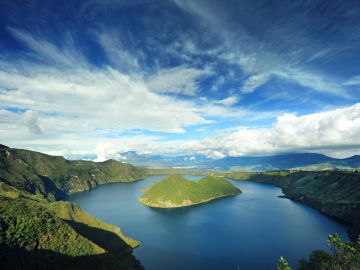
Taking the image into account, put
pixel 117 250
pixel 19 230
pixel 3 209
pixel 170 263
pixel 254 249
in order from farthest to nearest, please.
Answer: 1. pixel 254 249
2. pixel 117 250
3. pixel 170 263
4. pixel 3 209
5. pixel 19 230

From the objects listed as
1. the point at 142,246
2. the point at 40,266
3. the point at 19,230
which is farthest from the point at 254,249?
the point at 19,230

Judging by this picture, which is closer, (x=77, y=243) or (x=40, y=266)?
(x=40, y=266)

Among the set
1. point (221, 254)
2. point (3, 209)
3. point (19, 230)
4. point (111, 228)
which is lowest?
point (221, 254)

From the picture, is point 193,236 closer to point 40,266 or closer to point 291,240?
point 291,240

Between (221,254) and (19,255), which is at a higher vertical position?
(19,255)

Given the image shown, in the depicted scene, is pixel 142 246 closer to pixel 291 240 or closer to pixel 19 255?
pixel 19 255

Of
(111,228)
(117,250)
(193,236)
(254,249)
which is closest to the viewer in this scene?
(117,250)

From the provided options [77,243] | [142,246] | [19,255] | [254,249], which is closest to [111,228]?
[142,246]

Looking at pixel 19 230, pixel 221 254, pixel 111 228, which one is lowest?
pixel 221 254

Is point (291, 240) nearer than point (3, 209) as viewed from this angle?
No
